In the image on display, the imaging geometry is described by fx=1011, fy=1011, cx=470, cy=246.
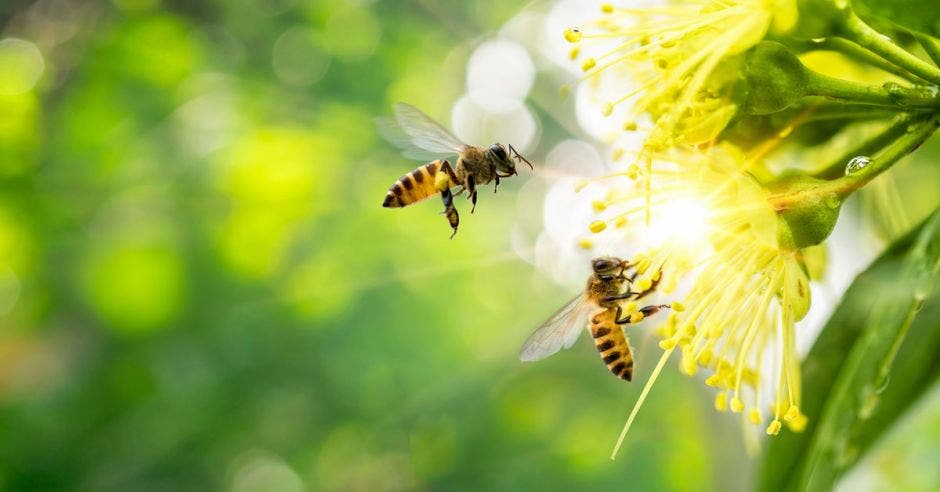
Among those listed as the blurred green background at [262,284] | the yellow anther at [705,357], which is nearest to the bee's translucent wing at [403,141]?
the yellow anther at [705,357]

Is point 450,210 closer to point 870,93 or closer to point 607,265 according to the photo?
point 607,265

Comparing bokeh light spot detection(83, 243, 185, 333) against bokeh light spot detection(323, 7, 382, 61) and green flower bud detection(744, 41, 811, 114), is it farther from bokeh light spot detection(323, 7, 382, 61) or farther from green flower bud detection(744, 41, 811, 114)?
green flower bud detection(744, 41, 811, 114)

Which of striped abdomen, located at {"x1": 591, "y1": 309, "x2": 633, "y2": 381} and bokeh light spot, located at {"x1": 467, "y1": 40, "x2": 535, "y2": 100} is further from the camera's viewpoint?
bokeh light spot, located at {"x1": 467, "y1": 40, "x2": 535, "y2": 100}

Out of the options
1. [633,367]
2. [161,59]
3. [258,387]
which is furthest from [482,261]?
[633,367]

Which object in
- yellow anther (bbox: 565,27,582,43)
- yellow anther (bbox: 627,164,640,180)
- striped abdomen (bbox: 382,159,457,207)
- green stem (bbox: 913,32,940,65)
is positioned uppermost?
yellow anther (bbox: 565,27,582,43)

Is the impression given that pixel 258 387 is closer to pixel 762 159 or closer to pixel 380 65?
pixel 380 65

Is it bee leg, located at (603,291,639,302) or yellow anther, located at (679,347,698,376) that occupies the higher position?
yellow anther, located at (679,347,698,376)

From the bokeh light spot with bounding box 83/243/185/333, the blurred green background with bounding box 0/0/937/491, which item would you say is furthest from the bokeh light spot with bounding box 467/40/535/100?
the bokeh light spot with bounding box 83/243/185/333
